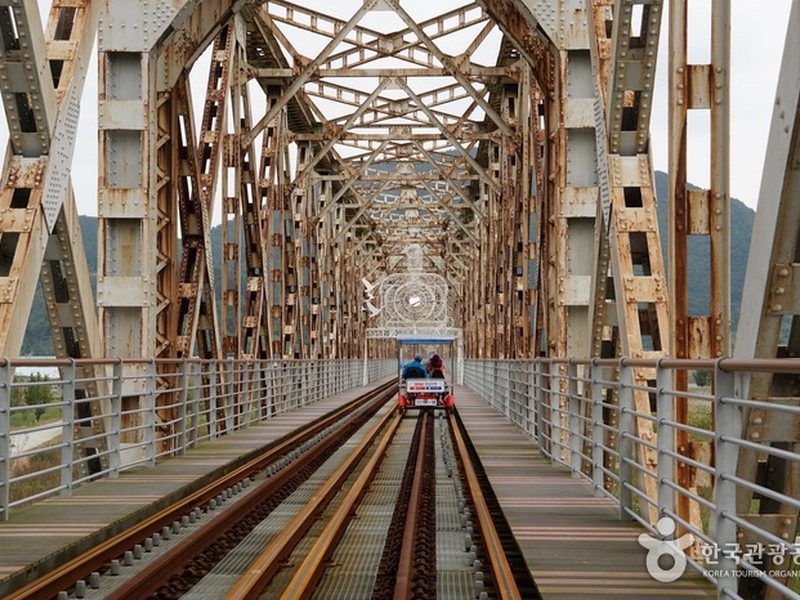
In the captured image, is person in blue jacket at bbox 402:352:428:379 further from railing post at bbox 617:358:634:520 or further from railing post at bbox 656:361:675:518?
railing post at bbox 656:361:675:518

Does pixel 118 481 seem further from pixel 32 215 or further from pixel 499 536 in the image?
pixel 499 536

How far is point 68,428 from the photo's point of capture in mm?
9297

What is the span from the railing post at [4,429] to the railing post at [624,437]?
13.4ft

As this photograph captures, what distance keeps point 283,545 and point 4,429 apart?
2109 millimetres

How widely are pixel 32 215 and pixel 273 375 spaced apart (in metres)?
13.6

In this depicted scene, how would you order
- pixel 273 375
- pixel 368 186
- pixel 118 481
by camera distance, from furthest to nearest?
pixel 368 186
pixel 273 375
pixel 118 481

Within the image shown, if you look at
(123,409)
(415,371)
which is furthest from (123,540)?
(415,371)

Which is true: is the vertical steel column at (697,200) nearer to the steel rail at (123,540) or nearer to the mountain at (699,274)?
the steel rail at (123,540)

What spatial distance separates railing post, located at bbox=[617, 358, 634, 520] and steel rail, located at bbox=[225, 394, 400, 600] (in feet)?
7.80

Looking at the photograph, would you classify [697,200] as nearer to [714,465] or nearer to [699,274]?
[714,465]

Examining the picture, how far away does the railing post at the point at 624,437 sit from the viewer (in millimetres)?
7574

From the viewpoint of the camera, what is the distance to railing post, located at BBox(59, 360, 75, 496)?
926cm

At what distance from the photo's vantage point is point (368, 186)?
5425 cm

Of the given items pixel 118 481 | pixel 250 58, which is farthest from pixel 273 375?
pixel 118 481
